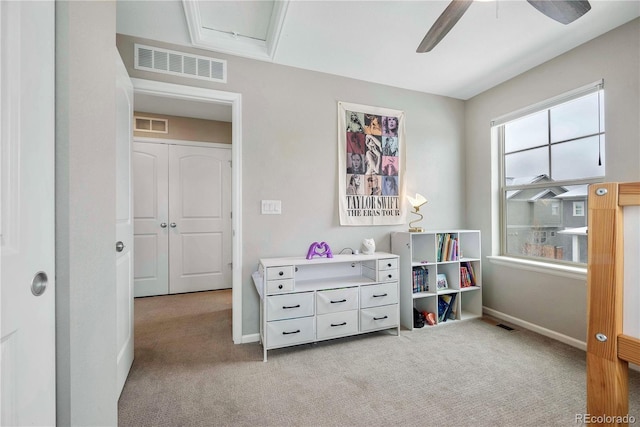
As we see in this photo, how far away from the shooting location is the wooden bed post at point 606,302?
719 millimetres

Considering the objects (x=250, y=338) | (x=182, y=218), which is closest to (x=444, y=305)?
(x=250, y=338)

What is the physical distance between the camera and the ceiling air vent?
6.95 ft

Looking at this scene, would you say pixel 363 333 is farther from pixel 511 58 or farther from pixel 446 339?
pixel 511 58

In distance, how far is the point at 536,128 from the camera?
2.66 metres

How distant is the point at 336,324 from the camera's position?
2.23 m

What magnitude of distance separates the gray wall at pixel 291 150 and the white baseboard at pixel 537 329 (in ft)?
4.49

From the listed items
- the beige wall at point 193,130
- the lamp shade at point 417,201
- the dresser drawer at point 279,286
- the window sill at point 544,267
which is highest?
the beige wall at point 193,130

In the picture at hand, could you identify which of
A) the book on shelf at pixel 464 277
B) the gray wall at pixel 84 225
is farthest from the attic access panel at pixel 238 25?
the book on shelf at pixel 464 277

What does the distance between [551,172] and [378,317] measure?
212 centimetres

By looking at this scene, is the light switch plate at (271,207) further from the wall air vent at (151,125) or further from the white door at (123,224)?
the wall air vent at (151,125)

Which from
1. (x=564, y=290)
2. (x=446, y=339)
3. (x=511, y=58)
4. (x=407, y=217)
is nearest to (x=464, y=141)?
(x=511, y=58)
